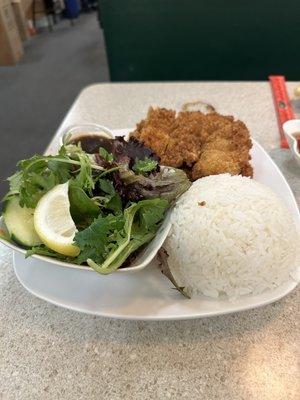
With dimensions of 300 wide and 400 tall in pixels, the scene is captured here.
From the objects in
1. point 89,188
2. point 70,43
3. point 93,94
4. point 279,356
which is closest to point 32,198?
point 89,188

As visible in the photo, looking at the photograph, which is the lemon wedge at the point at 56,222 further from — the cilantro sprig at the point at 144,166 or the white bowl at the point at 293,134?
the white bowl at the point at 293,134

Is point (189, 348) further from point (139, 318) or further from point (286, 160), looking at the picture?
point (286, 160)

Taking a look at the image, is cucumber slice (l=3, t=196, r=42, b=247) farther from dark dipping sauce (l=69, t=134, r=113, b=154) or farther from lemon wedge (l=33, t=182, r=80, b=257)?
dark dipping sauce (l=69, t=134, r=113, b=154)

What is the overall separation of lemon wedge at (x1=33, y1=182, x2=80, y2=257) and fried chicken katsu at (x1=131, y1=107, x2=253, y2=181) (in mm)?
363

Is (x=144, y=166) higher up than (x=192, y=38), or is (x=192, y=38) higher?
(x=144, y=166)

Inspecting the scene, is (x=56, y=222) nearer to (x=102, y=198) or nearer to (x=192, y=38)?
(x=102, y=198)

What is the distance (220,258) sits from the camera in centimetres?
76

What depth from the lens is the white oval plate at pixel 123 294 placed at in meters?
0.71

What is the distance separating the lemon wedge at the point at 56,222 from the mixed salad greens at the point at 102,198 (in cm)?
2

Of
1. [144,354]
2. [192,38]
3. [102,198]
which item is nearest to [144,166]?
[102,198]

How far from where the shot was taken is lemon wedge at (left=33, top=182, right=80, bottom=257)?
2.34 feet

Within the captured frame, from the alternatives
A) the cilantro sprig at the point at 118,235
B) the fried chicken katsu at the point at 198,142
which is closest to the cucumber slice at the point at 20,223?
the cilantro sprig at the point at 118,235

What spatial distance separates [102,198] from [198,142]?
1.36 ft

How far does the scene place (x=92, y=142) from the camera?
1.12 m
